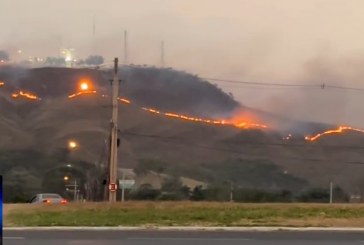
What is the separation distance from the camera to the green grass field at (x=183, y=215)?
23.8 meters

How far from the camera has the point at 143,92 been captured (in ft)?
465

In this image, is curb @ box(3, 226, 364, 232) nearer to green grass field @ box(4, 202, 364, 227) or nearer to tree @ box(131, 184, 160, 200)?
green grass field @ box(4, 202, 364, 227)

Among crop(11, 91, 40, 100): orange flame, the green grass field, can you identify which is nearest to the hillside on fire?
crop(11, 91, 40, 100): orange flame
